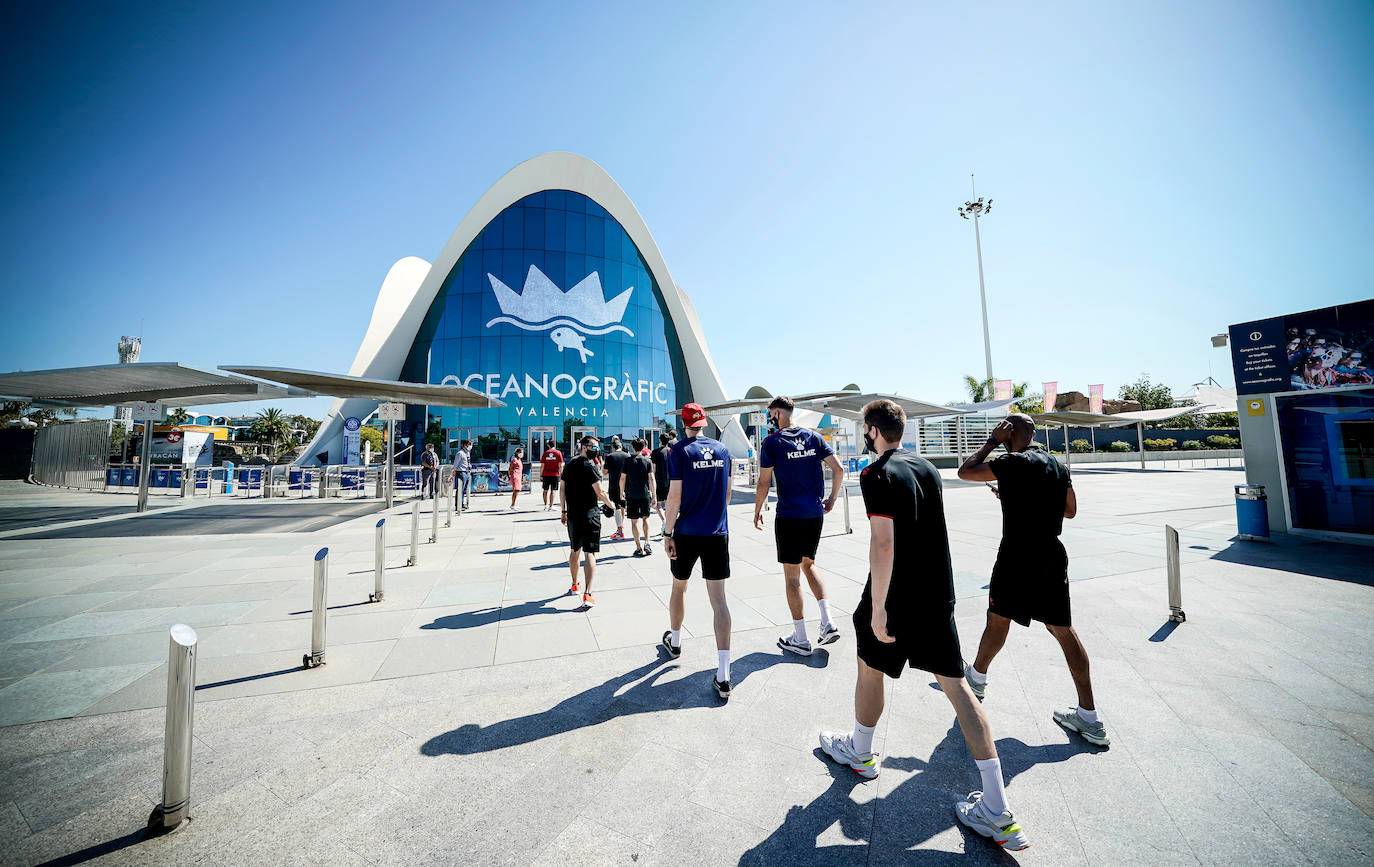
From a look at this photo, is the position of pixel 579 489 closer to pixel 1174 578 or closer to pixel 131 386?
pixel 1174 578

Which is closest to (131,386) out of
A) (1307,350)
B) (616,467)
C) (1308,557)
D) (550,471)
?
(550,471)

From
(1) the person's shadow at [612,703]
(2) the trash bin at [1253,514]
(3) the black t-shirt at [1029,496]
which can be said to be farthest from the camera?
(2) the trash bin at [1253,514]

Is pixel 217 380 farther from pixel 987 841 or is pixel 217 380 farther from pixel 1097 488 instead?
pixel 1097 488

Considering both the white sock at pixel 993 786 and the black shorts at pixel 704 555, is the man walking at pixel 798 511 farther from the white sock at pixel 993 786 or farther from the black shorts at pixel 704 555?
the white sock at pixel 993 786

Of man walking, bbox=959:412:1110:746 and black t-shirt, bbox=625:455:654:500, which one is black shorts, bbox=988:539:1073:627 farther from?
black t-shirt, bbox=625:455:654:500

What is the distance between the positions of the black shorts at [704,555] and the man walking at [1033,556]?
168 centimetres

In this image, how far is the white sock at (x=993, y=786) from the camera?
79.3 inches

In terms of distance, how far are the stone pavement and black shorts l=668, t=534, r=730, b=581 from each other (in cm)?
76

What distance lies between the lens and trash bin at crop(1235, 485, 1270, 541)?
7.85 m

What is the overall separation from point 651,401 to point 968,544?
957 inches

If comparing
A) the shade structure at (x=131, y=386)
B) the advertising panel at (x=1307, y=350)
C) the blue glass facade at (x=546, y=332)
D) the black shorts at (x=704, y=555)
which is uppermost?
the blue glass facade at (x=546, y=332)

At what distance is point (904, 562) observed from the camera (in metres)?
2.35

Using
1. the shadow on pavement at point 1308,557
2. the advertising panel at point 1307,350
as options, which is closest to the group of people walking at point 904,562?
the shadow on pavement at point 1308,557

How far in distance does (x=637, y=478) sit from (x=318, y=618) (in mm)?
4675
